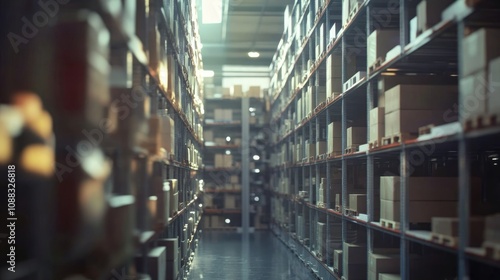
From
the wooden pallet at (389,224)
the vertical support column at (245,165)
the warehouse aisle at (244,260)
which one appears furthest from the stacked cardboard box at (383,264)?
the vertical support column at (245,165)

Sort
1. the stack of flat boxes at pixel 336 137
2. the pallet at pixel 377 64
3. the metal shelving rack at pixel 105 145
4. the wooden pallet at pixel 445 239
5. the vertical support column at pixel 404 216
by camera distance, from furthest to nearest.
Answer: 1. the stack of flat boxes at pixel 336 137
2. the pallet at pixel 377 64
3. the vertical support column at pixel 404 216
4. the wooden pallet at pixel 445 239
5. the metal shelving rack at pixel 105 145

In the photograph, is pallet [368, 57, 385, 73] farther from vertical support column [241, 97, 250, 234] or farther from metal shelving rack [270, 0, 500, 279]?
vertical support column [241, 97, 250, 234]

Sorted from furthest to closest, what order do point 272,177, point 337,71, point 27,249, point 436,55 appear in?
1. point 272,177
2. point 337,71
3. point 436,55
4. point 27,249

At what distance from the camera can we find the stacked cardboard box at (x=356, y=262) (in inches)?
269

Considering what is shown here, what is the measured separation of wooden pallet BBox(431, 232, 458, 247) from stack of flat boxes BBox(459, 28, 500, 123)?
2.80 ft

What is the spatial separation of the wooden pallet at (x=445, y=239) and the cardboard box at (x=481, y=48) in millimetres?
1149

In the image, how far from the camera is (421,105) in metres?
4.96

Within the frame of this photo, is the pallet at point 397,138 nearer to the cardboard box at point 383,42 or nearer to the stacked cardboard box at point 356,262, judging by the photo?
the cardboard box at point 383,42

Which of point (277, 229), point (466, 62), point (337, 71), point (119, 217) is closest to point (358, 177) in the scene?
point (337, 71)

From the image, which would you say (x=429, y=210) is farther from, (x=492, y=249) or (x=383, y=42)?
(x=383, y=42)

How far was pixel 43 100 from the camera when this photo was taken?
2672 mm

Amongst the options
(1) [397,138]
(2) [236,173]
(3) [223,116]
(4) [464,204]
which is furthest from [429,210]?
(3) [223,116]

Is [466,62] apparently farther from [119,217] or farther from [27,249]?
[27,249]

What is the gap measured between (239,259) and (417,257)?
18.2ft
